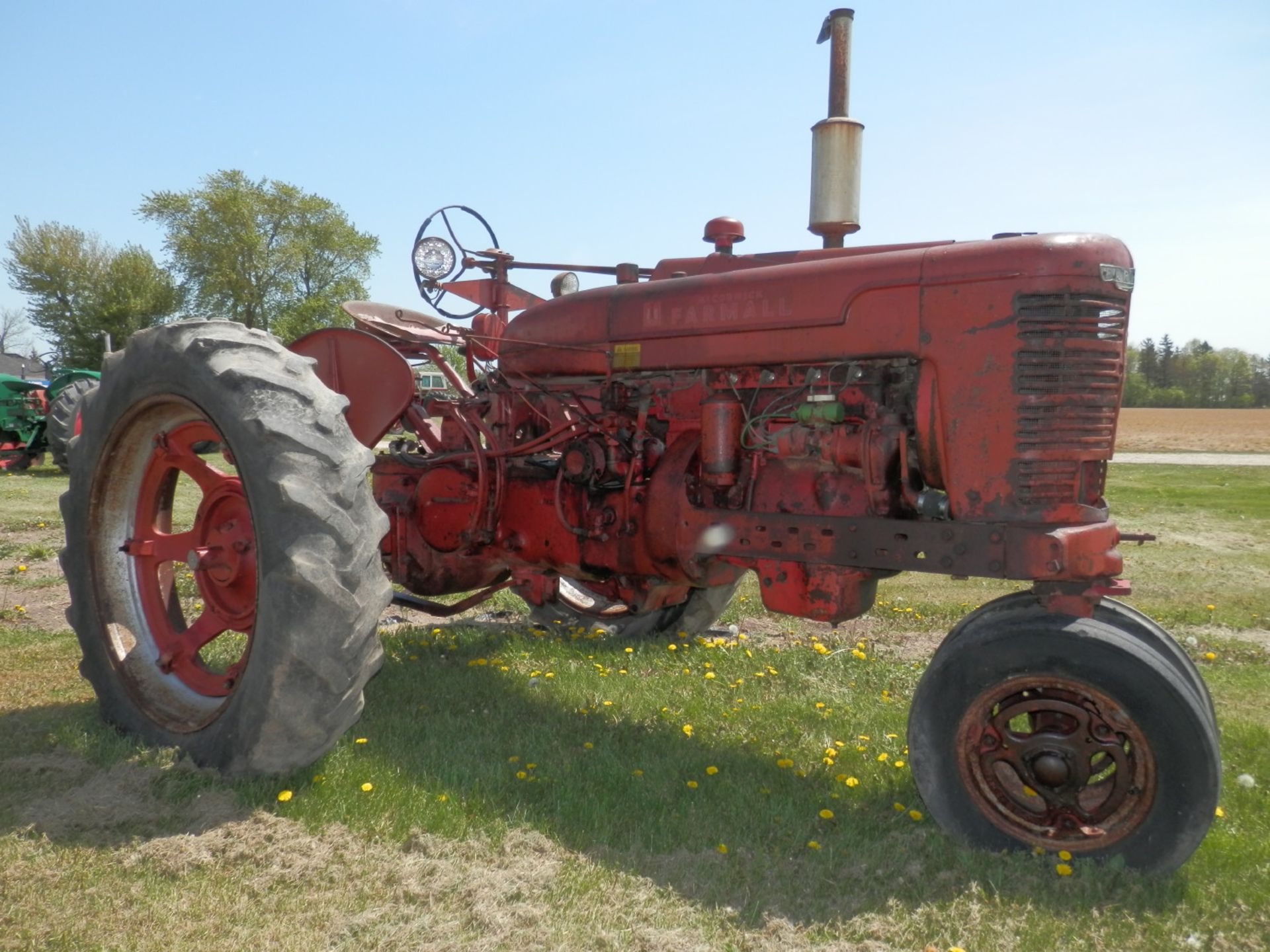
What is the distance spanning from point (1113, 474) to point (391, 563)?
50.2ft

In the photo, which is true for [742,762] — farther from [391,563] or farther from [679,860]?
[391,563]

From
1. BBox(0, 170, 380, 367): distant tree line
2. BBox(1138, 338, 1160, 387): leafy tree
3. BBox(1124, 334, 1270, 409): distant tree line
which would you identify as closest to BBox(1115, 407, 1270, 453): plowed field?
BBox(1124, 334, 1270, 409): distant tree line

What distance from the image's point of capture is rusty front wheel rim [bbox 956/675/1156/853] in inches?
101

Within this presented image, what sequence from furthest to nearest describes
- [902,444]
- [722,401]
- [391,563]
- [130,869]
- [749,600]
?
[749,600] → [391,563] → [722,401] → [902,444] → [130,869]

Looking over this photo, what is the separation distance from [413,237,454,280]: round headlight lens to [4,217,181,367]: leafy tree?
115ft

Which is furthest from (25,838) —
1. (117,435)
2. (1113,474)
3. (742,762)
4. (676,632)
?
(1113,474)

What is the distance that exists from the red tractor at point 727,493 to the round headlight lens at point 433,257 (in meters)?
0.50

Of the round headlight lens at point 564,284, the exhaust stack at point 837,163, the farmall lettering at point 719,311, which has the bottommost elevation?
the farmall lettering at point 719,311

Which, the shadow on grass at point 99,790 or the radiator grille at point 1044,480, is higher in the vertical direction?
the radiator grille at point 1044,480

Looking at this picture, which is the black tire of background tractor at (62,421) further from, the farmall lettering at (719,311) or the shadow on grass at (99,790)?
the farmall lettering at (719,311)

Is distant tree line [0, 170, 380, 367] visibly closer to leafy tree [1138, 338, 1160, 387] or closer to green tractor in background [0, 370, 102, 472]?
green tractor in background [0, 370, 102, 472]

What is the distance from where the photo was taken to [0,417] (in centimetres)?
1556

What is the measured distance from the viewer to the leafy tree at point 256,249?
1373 inches

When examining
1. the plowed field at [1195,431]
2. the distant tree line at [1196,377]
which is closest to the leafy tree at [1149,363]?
the distant tree line at [1196,377]
